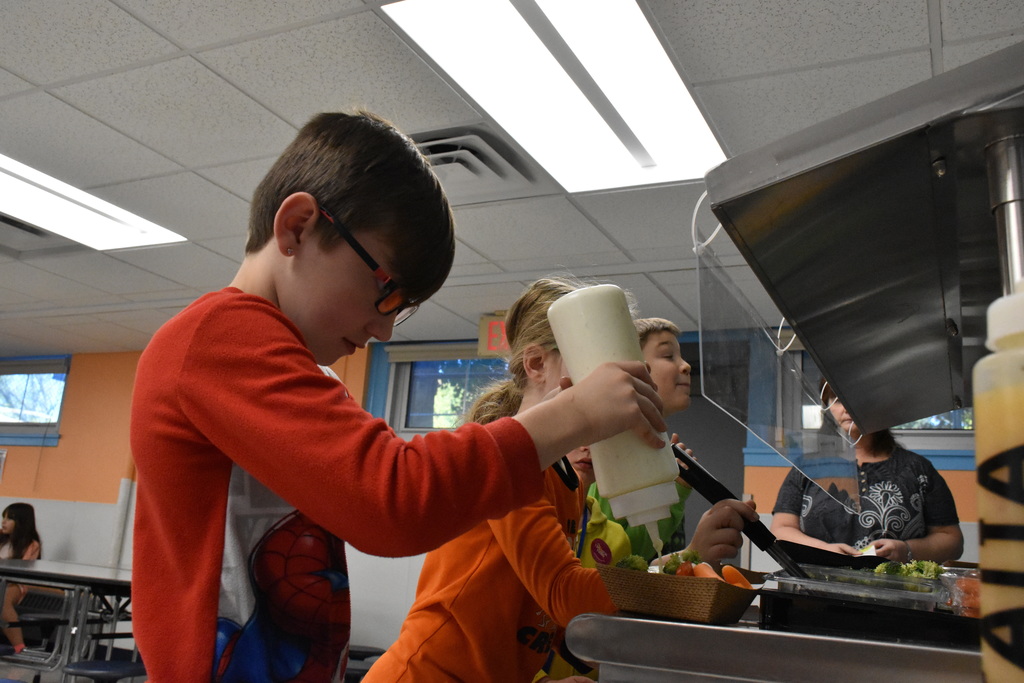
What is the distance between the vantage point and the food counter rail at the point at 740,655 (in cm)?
68

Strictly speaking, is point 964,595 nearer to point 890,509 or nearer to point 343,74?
point 890,509

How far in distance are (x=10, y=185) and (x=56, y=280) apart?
5.50ft

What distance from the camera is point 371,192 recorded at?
84cm

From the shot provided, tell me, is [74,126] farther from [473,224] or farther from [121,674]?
[121,674]

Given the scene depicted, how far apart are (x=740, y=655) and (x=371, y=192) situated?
57 centimetres

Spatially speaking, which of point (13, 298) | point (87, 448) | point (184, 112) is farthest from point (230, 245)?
point (87, 448)

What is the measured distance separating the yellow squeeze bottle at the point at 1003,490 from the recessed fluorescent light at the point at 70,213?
4.47 meters

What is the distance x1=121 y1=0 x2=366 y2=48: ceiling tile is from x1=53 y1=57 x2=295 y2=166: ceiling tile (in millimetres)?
201

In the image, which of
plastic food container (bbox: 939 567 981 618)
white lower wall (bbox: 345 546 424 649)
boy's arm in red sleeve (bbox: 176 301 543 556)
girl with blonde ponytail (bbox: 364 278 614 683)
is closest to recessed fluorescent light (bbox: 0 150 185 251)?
white lower wall (bbox: 345 546 424 649)

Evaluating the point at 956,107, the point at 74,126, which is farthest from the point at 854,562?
the point at 74,126

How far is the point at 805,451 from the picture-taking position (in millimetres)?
1823

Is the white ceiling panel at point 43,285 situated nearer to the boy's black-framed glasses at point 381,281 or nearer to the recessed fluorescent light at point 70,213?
the recessed fluorescent light at point 70,213

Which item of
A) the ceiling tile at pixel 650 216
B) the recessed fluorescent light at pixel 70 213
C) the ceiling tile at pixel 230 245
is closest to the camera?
the ceiling tile at pixel 650 216

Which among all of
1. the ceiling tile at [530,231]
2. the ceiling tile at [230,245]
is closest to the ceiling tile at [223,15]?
the ceiling tile at [530,231]
